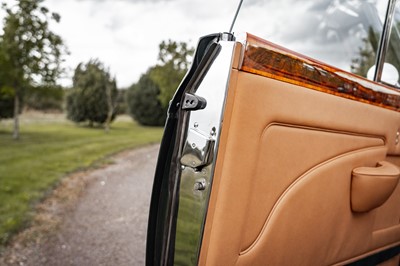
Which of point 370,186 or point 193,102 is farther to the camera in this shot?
point 370,186

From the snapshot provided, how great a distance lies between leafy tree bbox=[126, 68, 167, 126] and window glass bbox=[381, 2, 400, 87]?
853 inches

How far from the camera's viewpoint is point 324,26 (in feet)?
7.70

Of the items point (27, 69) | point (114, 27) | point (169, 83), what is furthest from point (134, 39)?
point (27, 69)

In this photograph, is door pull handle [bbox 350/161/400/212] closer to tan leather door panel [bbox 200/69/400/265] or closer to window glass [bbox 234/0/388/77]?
tan leather door panel [bbox 200/69/400/265]

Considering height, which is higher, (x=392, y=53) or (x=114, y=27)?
(x=114, y=27)

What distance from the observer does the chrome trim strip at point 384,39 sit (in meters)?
1.48

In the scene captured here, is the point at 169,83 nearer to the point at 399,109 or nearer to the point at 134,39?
the point at 134,39

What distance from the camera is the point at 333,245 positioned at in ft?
4.13

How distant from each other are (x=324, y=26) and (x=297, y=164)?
167 centimetres

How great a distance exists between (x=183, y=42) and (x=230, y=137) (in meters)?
7.53

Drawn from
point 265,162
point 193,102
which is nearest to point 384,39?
point 265,162

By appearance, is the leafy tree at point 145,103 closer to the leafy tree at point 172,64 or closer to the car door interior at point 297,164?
the leafy tree at point 172,64

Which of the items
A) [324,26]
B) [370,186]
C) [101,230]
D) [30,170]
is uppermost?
[324,26]

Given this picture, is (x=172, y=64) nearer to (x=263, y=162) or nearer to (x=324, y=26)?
(x=324, y=26)
